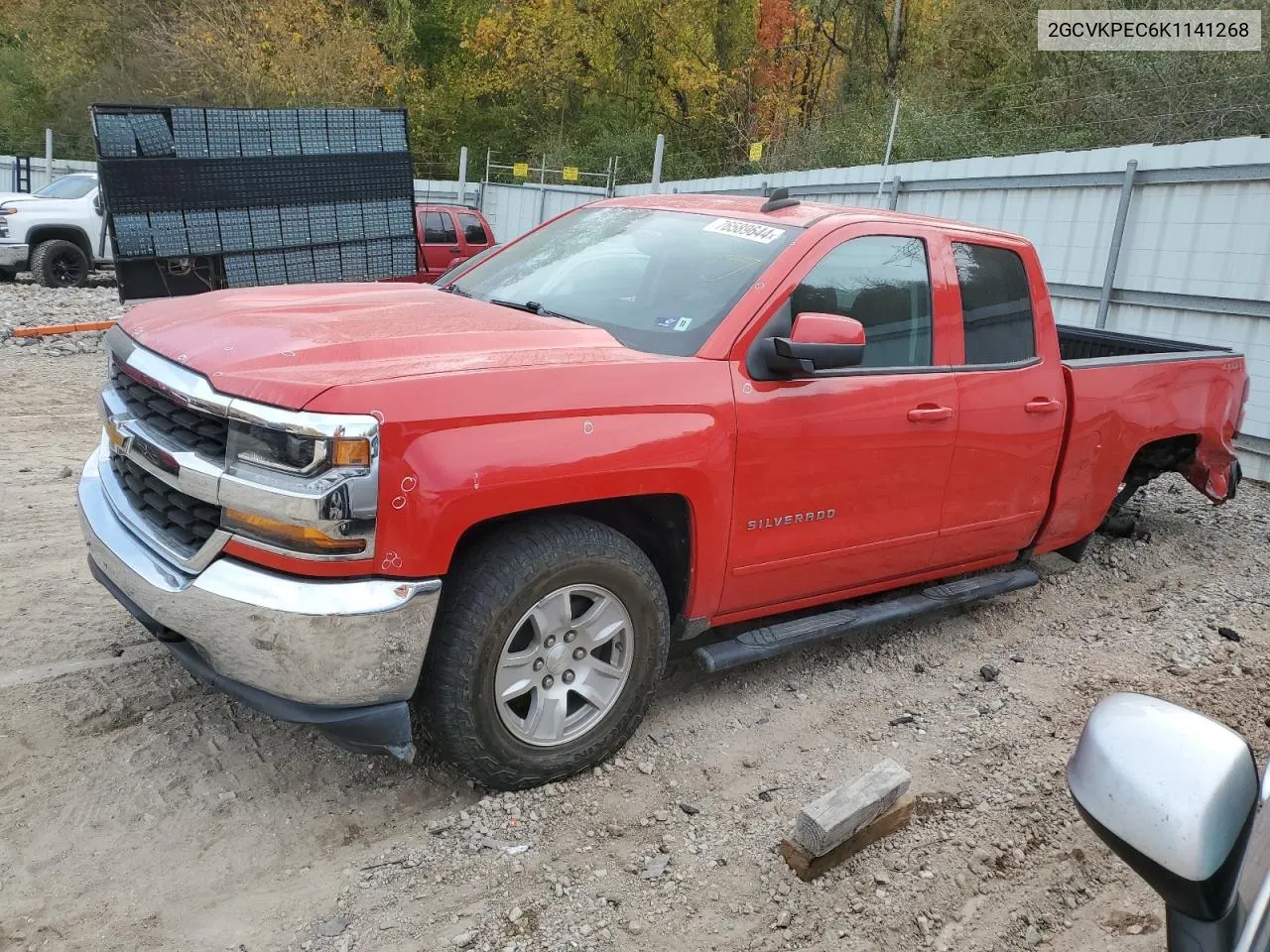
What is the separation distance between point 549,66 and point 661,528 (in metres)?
33.1

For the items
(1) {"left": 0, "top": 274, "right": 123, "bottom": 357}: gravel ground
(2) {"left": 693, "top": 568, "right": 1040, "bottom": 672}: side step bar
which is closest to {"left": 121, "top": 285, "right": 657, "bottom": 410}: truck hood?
(2) {"left": 693, "top": 568, "right": 1040, "bottom": 672}: side step bar

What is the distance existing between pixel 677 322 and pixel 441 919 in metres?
2.03

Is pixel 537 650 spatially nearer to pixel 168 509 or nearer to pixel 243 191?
pixel 168 509

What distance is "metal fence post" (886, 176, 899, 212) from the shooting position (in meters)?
10.9

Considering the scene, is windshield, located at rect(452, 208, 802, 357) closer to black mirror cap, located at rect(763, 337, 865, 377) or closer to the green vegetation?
black mirror cap, located at rect(763, 337, 865, 377)

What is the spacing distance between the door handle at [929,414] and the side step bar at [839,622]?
2.72ft

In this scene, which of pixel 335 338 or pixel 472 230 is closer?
pixel 335 338

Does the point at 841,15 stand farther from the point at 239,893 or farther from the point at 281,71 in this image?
the point at 239,893

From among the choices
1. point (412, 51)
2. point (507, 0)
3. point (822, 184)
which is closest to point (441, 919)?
point (822, 184)

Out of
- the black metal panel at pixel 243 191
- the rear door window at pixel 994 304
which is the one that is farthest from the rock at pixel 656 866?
the black metal panel at pixel 243 191

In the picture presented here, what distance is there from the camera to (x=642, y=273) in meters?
3.76

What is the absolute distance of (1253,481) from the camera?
775 centimetres

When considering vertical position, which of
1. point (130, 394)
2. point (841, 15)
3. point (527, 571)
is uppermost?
point (841, 15)

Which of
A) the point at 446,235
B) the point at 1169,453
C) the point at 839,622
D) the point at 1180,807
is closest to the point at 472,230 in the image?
the point at 446,235
